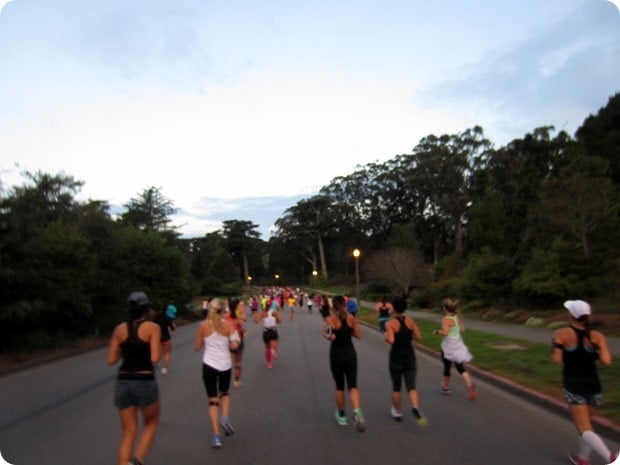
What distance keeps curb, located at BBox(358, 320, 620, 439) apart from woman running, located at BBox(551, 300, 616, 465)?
1.37 metres

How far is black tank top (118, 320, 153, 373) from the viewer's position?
495 centimetres

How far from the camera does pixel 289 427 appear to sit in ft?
22.8

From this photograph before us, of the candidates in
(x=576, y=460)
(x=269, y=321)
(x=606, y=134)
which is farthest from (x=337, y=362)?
(x=606, y=134)

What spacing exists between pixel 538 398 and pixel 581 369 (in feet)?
11.1

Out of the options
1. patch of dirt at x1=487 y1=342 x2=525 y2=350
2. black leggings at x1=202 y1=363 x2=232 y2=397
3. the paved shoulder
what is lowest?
patch of dirt at x1=487 y1=342 x2=525 y2=350

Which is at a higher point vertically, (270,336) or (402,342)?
(402,342)

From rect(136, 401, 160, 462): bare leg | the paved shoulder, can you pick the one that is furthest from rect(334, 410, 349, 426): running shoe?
the paved shoulder

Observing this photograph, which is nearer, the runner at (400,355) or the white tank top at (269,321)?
the runner at (400,355)

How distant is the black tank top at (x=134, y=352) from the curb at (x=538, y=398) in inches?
208

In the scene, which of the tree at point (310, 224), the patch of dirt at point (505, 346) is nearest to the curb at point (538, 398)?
the patch of dirt at point (505, 346)

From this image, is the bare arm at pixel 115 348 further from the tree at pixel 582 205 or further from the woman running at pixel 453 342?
the tree at pixel 582 205

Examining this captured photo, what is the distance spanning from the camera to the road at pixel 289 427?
5.75m

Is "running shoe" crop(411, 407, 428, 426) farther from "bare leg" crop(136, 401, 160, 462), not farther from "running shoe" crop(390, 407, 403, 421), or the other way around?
"bare leg" crop(136, 401, 160, 462)

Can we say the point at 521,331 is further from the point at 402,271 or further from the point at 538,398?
the point at 402,271
